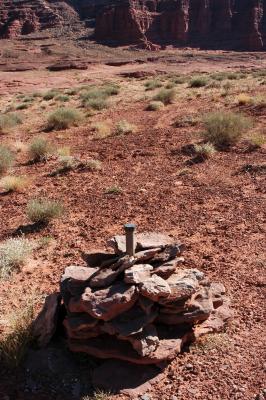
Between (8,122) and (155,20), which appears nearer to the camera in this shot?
(8,122)

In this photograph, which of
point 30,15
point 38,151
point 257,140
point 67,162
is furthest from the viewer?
point 30,15

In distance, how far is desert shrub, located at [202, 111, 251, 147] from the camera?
1251cm

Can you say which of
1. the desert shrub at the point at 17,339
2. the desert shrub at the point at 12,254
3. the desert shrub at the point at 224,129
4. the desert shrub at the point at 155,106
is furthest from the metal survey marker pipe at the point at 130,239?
the desert shrub at the point at 155,106

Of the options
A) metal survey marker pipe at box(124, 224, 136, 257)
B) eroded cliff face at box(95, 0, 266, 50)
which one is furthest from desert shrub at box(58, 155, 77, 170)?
eroded cliff face at box(95, 0, 266, 50)

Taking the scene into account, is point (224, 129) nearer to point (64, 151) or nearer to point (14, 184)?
point (64, 151)

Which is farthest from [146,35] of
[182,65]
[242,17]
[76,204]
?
[76,204]

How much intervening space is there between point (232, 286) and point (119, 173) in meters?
5.72

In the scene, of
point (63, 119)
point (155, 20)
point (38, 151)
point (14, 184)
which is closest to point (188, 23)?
point (155, 20)

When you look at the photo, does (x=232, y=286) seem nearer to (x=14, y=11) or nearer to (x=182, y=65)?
(x=182, y=65)

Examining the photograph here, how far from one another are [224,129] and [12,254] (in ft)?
25.8

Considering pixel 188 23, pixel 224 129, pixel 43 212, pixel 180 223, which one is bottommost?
pixel 180 223

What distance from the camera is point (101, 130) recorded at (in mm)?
15500

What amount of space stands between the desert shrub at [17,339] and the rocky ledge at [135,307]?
0.15 meters

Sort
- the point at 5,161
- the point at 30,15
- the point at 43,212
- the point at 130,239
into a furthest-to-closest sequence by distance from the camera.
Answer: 1. the point at 30,15
2. the point at 5,161
3. the point at 43,212
4. the point at 130,239
